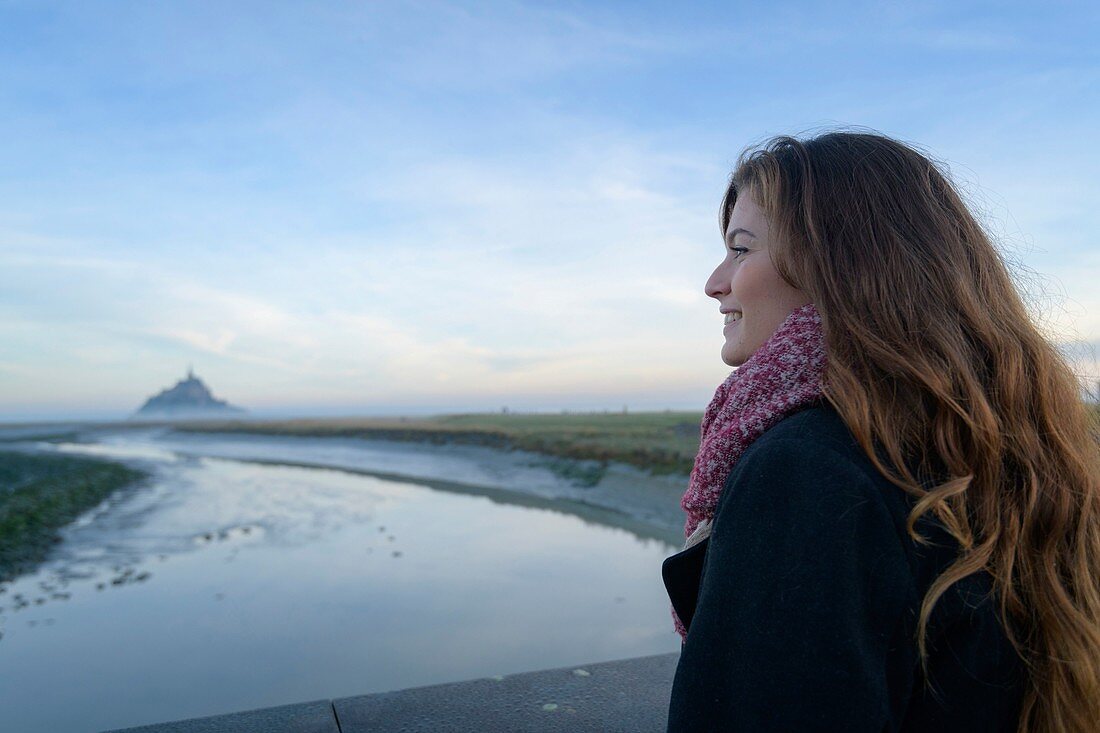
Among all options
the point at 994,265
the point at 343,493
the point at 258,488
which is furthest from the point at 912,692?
the point at 258,488

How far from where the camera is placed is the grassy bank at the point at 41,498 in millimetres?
12938

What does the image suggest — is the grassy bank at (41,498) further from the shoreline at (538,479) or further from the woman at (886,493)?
the woman at (886,493)

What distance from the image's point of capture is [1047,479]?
4.55 ft

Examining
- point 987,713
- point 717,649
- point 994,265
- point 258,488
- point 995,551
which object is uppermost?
point 994,265

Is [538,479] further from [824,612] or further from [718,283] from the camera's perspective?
[824,612]

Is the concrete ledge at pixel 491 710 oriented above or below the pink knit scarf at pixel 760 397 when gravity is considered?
below

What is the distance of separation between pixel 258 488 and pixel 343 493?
3.43 m

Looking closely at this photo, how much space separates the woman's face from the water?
5.82 metres

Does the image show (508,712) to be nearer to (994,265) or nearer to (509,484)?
(994,265)

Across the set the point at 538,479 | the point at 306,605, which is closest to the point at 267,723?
the point at 306,605

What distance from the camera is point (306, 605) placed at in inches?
362

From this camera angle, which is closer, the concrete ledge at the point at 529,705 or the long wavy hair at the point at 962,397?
the long wavy hair at the point at 962,397

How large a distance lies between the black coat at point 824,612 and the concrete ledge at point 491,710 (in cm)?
175

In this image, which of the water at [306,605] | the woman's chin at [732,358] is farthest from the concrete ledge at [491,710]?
the water at [306,605]
